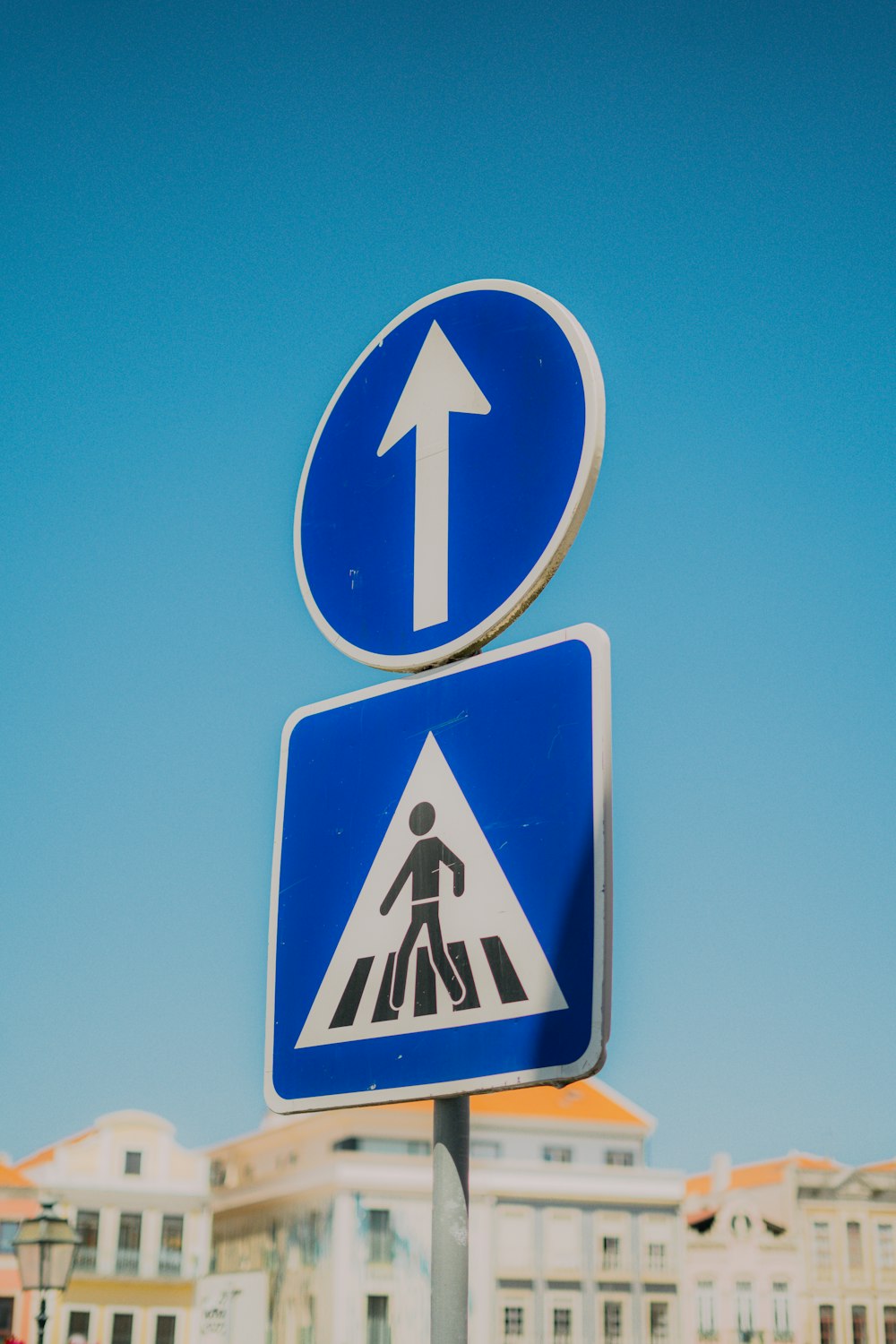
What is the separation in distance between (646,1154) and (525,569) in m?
51.1

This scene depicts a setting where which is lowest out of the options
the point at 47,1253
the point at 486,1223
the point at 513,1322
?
the point at 513,1322

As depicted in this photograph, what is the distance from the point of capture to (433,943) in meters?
1.63

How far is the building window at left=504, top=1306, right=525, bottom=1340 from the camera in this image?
4694 centimetres

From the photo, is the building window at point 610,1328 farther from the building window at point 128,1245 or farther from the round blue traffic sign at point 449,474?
the round blue traffic sign at point 449,474

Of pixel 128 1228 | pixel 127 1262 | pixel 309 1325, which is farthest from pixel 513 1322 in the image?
pixel 128 1228

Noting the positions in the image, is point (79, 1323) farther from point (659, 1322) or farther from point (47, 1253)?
point (47, 1253)

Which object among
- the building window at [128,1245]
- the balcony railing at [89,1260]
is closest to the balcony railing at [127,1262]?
the building window at [128,1245]

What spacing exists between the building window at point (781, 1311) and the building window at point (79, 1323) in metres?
23.1

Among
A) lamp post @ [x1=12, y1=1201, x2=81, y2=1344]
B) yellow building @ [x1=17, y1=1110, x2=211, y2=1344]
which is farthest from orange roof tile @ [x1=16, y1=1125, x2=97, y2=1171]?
lamp post @ [x1=12, y1=1201, x2=81, y2=1344]

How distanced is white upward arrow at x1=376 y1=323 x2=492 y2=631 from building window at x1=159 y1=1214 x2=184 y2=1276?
50.5 metres

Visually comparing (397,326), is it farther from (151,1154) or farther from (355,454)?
(151,1154)

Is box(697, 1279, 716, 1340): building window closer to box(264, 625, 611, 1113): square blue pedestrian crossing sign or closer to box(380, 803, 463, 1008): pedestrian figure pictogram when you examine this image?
box(264, 625, 611, 1113): square blue pedestrian crossing sign

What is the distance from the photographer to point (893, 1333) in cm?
5294

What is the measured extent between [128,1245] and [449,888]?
5026 cm
